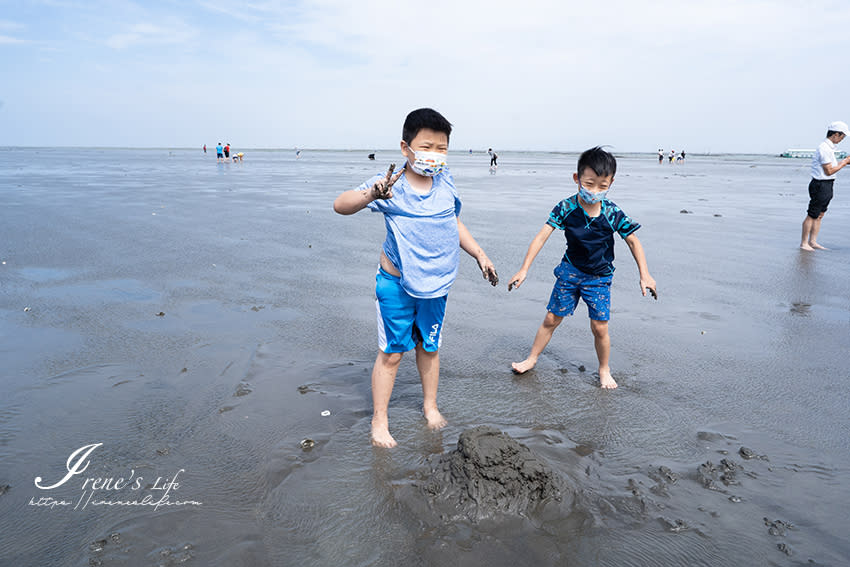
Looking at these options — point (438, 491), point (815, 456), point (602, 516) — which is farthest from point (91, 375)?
point (815, 456)

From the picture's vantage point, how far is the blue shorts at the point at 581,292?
3.66 metres

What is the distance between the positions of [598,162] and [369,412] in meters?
2.19

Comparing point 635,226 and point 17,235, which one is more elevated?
point 635,226

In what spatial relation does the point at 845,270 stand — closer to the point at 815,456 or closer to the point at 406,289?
the point at 815,456

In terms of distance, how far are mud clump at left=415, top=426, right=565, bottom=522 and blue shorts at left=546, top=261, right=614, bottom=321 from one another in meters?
1.52

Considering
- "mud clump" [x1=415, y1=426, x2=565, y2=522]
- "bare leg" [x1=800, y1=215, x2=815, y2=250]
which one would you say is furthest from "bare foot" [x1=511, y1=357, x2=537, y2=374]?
"bare leg" [x1=800, y1=215, x2=815, y2=250]

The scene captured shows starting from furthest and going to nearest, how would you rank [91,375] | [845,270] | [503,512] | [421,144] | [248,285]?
[845,270] → [248,285] → [91,375] → [421,144] → [503,512]

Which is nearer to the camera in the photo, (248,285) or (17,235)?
(248,285)

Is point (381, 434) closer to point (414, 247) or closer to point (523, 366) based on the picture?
point (414, 247)

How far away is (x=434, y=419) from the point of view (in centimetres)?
307

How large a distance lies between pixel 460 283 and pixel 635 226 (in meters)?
2.92

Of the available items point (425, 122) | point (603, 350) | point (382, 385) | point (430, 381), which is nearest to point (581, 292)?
point (603, 350)

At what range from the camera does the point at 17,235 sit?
8633mm

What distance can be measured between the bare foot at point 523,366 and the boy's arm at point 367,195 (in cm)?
185
